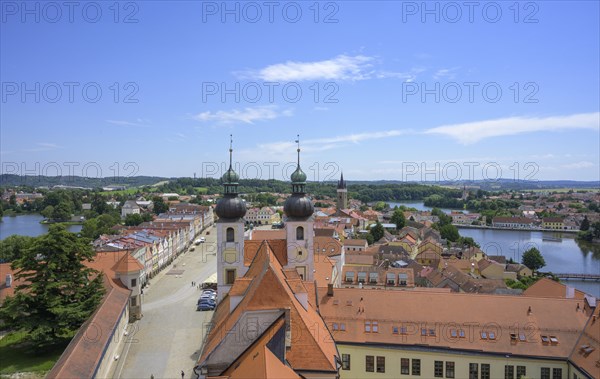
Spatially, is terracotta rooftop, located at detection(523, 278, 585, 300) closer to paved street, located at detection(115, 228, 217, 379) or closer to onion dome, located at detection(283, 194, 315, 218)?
onion dome, located at detection(283, 194, 315, 218)

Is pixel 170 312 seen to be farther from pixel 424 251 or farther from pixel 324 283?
pixel 424 251

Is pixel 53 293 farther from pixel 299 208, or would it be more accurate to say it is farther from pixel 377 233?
pixel 377 233

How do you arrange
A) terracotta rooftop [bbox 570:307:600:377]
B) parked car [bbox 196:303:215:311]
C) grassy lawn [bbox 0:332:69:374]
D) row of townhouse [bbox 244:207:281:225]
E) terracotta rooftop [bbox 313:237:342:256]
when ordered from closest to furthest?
terracotta rooftop [bbox 570:307:600:377], grassy lawn [bbox 0:332:69:374], parked car [bbox 196:303:215:311], terracotta rooftop [bbox 313:237:342:256], row of townhouse [bbox 244:207:281:225]

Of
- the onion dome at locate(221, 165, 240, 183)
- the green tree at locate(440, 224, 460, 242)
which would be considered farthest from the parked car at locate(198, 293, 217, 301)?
the green tree at locate(440, 224, 460, 242)

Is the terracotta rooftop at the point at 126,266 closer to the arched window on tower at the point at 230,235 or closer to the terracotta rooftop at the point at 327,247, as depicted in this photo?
the arched window on tower at the point at 230,235

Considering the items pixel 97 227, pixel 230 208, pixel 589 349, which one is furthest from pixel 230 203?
pixel 97 227

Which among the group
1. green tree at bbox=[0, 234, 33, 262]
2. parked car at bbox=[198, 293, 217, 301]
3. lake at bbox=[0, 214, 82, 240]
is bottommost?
lake at bbox=[0, 214, 82, 240]
